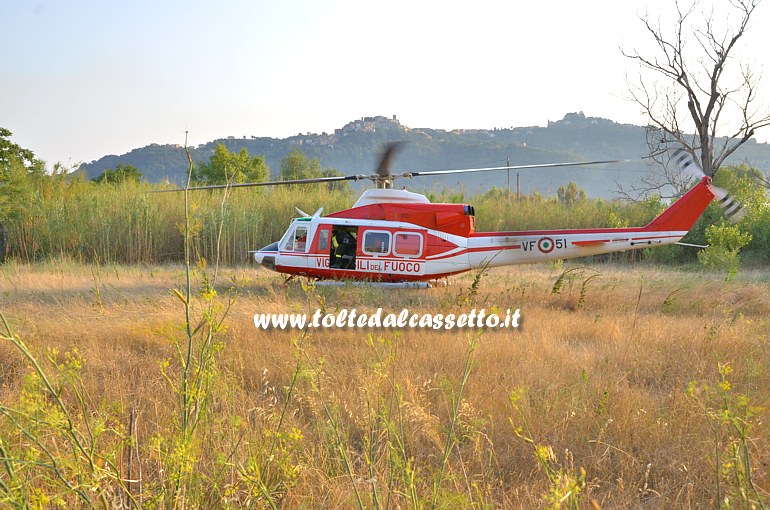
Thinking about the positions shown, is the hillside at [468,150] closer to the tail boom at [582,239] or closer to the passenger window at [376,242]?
the tail boom at [582,239]

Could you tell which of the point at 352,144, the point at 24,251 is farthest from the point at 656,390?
the point at 352,144

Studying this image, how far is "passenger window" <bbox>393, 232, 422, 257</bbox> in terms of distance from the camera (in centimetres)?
859

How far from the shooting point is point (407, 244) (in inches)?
338

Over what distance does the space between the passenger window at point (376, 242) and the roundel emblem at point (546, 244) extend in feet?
7.50

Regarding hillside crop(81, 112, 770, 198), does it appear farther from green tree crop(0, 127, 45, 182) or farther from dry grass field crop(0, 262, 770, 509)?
dry grass field crop(0, 262, 770, 509)

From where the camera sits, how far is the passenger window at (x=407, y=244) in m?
8.59

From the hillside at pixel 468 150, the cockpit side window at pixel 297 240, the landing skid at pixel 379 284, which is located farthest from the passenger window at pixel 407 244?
the hillside at pixel 468 150

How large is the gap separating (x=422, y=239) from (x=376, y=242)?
0.71 meters

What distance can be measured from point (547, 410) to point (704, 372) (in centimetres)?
→ 182

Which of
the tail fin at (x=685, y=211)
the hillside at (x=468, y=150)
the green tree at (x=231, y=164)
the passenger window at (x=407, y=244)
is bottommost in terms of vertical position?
the passenger window at (x=407, y=244)

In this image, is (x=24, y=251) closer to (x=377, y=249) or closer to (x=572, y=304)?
(x=377, y=249)

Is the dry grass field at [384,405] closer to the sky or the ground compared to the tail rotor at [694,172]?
closer to the ground

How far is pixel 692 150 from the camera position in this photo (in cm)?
1852

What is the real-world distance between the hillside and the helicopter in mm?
80815
